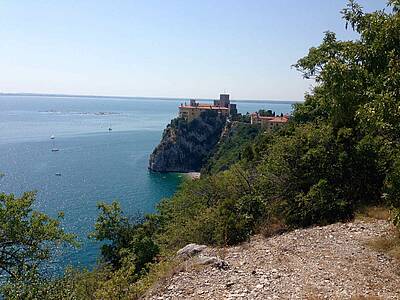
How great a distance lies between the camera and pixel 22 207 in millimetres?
13320

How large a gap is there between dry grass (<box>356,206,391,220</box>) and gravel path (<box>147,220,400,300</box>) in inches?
27.9

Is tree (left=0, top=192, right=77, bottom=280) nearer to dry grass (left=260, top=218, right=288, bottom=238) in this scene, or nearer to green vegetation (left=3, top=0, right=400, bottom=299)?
green vegetation (left=3, top=0, right=400, bottom=299)

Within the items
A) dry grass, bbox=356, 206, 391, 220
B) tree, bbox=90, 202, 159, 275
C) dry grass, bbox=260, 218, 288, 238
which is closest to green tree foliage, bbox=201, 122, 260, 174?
tree, bbox=90, 202, 159, 275

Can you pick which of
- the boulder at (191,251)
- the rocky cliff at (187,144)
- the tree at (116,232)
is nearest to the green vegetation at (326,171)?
the boulder at (191,251)

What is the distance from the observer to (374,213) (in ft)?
41.8

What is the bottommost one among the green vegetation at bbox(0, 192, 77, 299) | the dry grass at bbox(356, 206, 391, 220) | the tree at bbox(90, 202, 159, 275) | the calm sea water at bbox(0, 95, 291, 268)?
the calm sea water at bbox(0, 95, 291, 268)

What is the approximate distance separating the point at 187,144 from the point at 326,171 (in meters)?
86.7

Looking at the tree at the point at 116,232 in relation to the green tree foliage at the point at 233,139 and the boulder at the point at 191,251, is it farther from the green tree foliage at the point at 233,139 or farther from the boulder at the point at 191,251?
the green tree foliage at the point at 233,139

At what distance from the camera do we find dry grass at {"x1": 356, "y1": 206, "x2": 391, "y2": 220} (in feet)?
40.7

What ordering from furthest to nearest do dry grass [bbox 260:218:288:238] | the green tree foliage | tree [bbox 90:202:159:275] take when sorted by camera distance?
the green tree foliage
tree [bbox 90:202:159:275]
dry grass [bbox 260:218:288:238]

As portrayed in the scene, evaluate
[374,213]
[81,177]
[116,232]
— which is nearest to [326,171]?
[374,213]

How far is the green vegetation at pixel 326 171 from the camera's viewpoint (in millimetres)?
6907

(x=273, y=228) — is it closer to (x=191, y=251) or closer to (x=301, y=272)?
(x=191, y=251)

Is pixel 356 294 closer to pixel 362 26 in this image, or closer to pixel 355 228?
pixel 355 228
